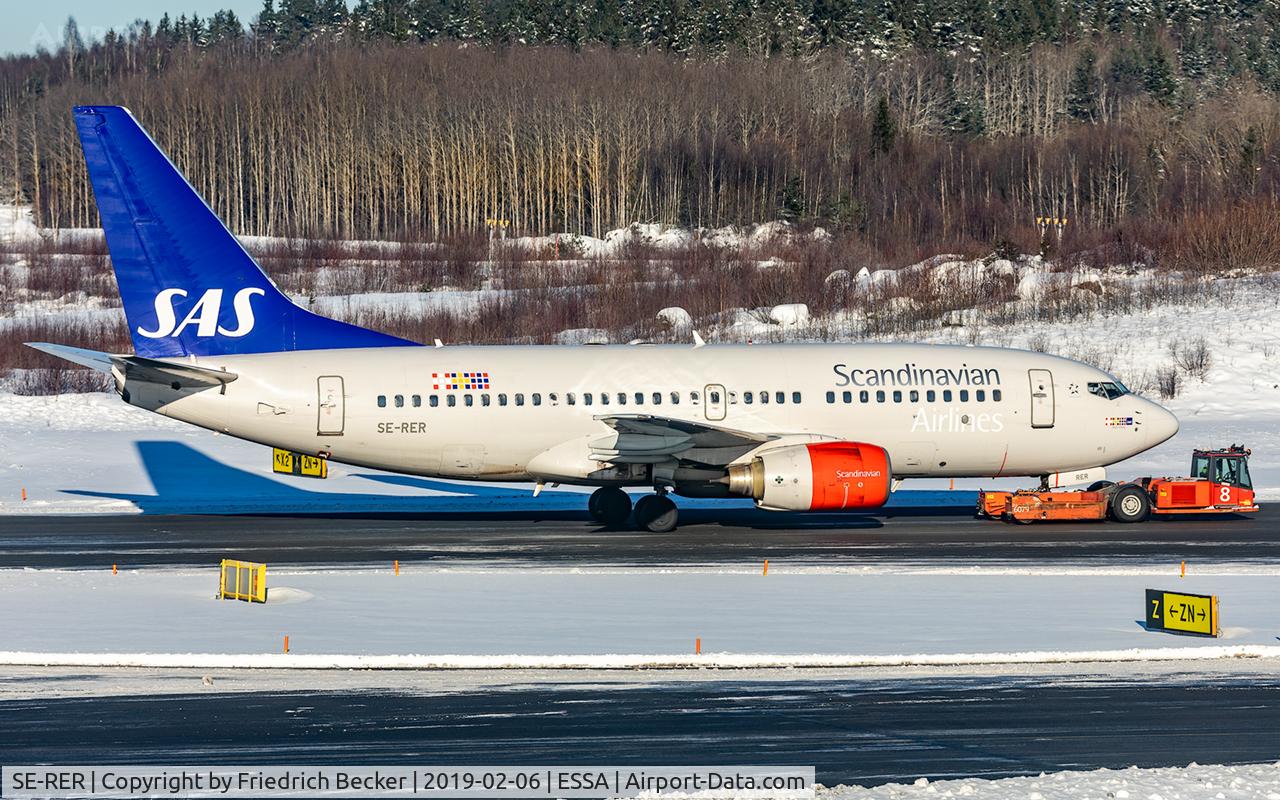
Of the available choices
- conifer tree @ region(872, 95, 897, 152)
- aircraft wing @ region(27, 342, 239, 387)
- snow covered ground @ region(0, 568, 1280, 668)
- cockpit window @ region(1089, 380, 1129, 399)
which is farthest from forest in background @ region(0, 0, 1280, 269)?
snow covered ground @ region(0, 568, 1280, 668)

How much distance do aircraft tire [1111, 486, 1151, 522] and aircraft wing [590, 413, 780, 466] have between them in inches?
349

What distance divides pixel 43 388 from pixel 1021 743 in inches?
2115

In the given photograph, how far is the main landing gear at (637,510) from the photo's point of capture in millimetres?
34812

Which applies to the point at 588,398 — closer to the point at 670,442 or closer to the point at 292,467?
the point at 670,442

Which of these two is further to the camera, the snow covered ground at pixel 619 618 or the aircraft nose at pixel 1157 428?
the aircraft nose at pixel 1157 428

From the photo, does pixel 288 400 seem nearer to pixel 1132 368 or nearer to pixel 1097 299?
pixel 1132 368

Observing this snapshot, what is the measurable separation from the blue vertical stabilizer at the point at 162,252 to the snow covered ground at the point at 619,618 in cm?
741

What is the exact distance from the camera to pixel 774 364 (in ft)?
116

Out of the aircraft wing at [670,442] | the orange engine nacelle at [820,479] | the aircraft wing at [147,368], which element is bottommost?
the orange engine nacelle at [820,479]

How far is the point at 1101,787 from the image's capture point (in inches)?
539

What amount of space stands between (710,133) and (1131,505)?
354 ft

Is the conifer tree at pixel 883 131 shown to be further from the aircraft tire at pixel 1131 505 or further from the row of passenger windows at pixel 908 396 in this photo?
the row of passenger windows at pixel 908 396

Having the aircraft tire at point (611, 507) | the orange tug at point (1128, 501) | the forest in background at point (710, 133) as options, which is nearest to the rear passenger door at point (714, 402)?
the aircraft tire at point (611, 507)

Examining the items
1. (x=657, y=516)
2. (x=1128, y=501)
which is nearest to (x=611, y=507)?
(x=657, y=516)
